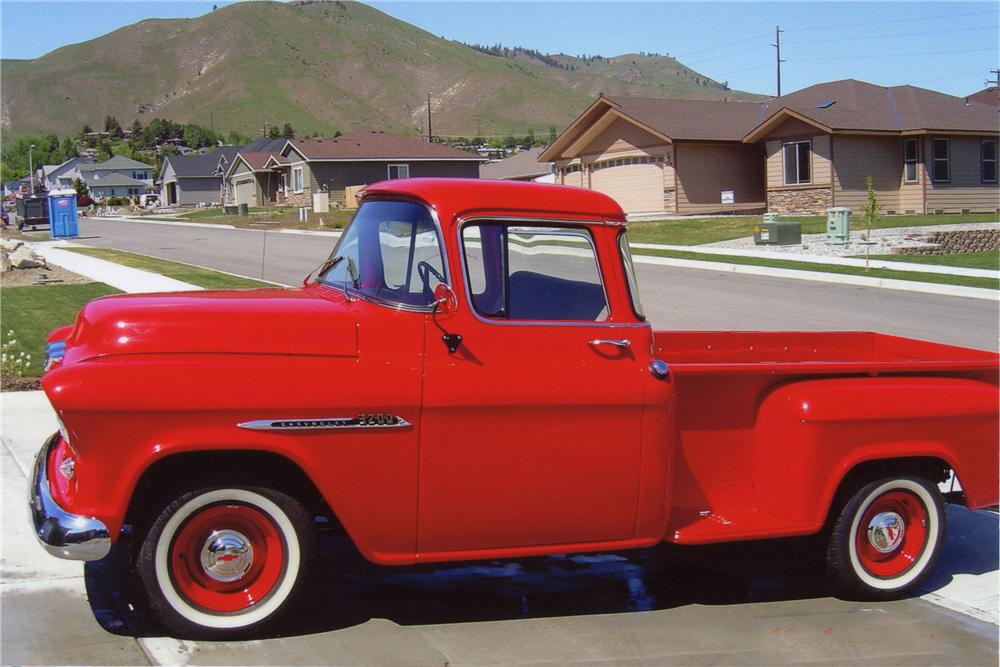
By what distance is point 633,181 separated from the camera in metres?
44.5

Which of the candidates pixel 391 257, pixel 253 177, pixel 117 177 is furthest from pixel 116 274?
pixel 117 177

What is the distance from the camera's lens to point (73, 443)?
436 cm

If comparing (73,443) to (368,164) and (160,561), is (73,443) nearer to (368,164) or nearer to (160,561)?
(160,561)

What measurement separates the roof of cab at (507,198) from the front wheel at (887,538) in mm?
1958

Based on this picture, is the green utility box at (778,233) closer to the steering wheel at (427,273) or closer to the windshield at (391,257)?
the windshield at (391,257)

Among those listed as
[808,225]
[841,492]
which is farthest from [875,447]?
[808,225]

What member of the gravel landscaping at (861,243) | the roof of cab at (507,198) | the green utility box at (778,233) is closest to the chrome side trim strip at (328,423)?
the roof of cab at (507,198)

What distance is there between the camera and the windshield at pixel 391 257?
4.92m

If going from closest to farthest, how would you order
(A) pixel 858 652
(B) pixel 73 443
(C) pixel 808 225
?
(B) pixel 73 443 < (A) pixel 858 652 < (C) pixel 808 225

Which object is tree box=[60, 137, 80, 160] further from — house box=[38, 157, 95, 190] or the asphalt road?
the asphalt road

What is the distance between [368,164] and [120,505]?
60.1m

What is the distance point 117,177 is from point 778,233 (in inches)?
4278

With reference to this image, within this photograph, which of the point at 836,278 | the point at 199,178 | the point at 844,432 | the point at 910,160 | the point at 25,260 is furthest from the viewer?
the point at 199,178

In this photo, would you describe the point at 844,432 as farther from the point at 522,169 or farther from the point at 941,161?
the point at 522,169
